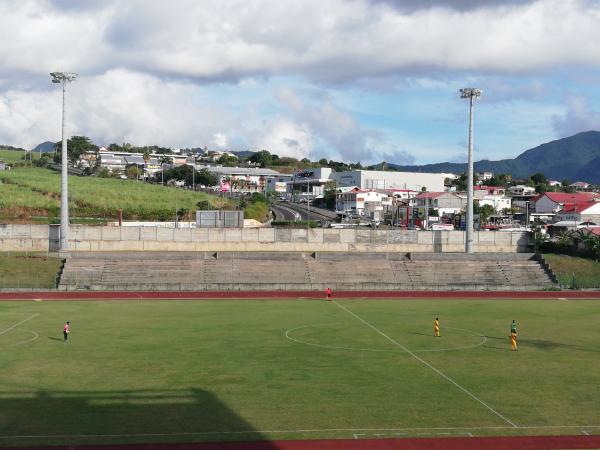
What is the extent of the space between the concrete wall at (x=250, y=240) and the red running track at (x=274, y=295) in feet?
48.4

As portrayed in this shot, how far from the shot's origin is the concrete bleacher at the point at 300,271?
69.2 metres

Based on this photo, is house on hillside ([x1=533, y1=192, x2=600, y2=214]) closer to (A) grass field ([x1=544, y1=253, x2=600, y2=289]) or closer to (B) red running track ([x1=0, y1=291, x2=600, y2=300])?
(A) grass field ([x1=544, y1=253, x2=600, y2=289])

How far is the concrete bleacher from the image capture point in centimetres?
6919

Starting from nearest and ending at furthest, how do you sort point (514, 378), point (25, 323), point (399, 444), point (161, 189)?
point (399, 444) < point (514, 378) < point (25, 323) < point (161, 189)

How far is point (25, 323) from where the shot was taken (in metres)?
45.9

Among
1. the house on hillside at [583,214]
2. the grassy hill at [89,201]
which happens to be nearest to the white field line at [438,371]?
the grassy hill at [89,201]

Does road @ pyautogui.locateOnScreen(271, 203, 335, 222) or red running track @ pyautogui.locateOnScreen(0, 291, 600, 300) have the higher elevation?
road @ pyautogui.locateOnScreen(271, 203, 335, 222)

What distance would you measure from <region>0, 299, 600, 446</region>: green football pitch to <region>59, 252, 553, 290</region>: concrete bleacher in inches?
641

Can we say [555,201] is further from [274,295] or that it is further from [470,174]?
[274,295]

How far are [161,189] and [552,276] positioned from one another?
9575 centimetres

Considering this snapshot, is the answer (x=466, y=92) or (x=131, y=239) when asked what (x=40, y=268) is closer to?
(x=131, y=239)

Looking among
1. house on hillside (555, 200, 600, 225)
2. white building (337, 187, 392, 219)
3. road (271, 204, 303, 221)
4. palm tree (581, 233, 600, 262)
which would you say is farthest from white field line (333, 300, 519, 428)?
white building (337, 187, 392, 219)

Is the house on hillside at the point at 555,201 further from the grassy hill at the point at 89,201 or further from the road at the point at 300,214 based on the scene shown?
the grassy hill at the point at 89,201

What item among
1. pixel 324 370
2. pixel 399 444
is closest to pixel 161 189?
pixel 324 370
